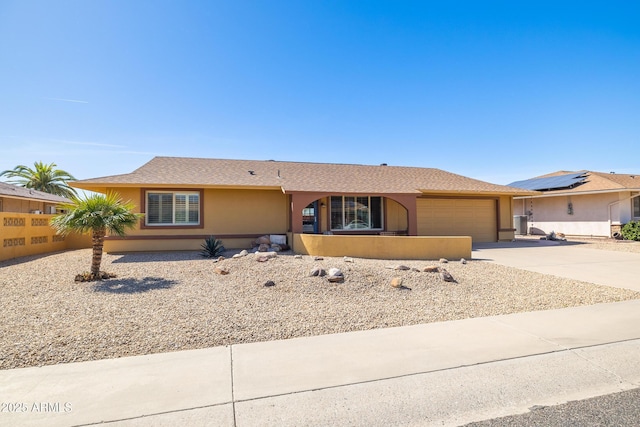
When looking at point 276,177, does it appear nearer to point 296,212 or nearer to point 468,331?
point 296,212

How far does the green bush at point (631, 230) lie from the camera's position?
18500 millimetres

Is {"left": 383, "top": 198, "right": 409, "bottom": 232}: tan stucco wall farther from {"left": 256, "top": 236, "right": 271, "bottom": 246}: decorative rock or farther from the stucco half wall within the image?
{"left": 256, "top": 236, "right": 271, "bottom": 246}: decorative rock

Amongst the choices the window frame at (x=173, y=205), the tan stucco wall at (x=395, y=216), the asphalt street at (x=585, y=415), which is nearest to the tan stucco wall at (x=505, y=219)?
the tan stucco wall at (x=395, y=216)

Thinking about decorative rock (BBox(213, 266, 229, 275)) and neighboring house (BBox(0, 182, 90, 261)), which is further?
neighboring house (BBox(0, 182, 90, 261))

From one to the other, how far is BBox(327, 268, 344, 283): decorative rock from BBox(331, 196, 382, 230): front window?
8284 millimetres

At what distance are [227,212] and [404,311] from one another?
1034 centimetres

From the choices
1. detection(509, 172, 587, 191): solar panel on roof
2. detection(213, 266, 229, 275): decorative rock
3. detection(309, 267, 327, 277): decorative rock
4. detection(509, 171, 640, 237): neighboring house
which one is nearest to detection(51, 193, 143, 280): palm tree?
detection(213, 266, 229, 275): decorative rock

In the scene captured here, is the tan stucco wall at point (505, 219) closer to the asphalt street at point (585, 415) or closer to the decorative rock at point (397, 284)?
the decorative rock at point (397, 284)

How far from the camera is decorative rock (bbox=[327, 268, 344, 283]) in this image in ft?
25.1

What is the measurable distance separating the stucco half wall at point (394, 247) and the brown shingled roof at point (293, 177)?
124 inches

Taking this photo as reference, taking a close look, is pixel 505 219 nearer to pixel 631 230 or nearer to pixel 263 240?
pixel 631 230

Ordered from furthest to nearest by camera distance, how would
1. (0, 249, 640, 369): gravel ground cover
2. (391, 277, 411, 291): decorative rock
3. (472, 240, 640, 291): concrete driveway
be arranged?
(472, 240, 640, 291): concrete driveway
(391, 277, 411, 291): decorative rock
(0, 249, 640, 369): gravel ground cover

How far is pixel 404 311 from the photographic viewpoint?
6.04m

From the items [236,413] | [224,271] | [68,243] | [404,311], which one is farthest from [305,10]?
[68,243]
